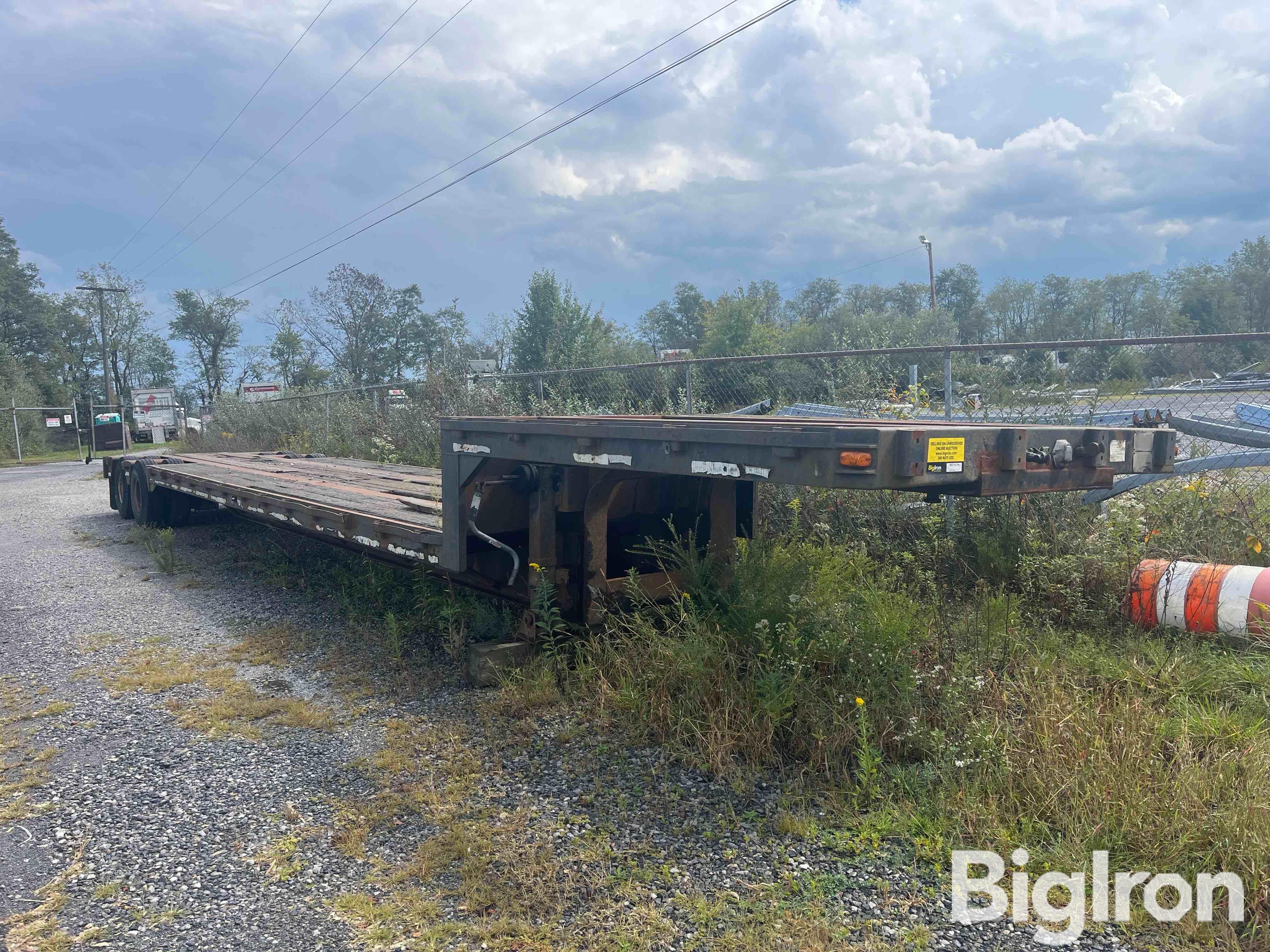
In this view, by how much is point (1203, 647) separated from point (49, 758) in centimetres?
560

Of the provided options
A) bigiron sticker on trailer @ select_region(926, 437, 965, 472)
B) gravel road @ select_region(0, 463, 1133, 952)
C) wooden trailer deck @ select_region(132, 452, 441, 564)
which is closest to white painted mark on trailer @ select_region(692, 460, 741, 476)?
bigiron sticker on trailer @ select_region(926, 437, 965, 472)

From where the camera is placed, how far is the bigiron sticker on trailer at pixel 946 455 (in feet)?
9.50

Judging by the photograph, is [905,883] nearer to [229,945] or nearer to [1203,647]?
[229,945]

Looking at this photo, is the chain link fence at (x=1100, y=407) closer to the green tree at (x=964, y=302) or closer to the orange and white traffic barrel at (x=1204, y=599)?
the orange and white traffic barrel at (x=1204, y=599)

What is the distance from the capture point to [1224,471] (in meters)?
5.44

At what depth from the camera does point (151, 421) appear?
4525 cm

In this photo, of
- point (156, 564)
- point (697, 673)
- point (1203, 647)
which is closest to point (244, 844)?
point (697, 673)

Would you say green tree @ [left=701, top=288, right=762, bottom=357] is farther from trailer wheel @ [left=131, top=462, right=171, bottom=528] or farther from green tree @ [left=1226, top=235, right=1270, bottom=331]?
trailer wheel @ [left=131, top=462, right=171, bottom=528]

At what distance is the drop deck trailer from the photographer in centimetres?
298

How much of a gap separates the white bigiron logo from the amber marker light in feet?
4.52

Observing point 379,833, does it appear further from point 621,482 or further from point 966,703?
point 966,703

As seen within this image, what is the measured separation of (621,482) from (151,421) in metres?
48.2

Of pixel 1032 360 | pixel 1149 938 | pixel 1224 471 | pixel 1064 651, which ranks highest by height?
pixel 1032 360

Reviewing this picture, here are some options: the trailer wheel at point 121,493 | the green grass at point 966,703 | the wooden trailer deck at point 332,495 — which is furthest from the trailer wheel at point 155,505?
the green grass at point 966,703
